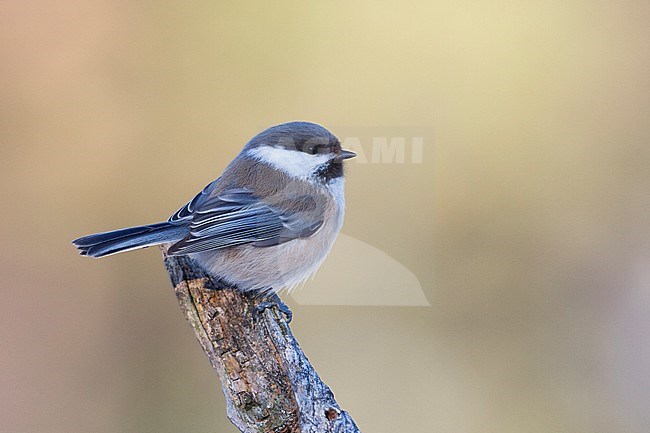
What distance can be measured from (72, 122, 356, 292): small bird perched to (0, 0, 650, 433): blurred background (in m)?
0.35

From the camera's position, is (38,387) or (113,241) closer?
(113,241)

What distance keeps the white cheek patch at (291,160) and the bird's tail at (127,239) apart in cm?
26

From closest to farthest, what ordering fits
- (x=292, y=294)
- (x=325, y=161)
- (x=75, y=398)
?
(x=325, y=161)
(x=292, y=294)
(x=75, y=398)

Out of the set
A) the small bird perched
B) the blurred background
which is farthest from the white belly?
the blurred background

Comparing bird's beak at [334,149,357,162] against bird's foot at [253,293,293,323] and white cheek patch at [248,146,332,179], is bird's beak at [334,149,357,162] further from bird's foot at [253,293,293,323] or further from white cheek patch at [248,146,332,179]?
bird's foot at [253,293,293,323]

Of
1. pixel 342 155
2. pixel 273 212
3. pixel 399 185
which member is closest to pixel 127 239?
pixel 273 212

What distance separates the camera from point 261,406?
53.9 inches

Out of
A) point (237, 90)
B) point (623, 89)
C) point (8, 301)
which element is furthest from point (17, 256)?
point (623, 89)

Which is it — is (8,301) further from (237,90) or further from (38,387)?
(237,90)

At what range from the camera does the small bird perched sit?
158 centimetres

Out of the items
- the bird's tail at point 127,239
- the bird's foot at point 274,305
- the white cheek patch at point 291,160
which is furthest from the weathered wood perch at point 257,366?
the white cheek patch at point 291,160

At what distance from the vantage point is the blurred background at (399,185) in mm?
2090

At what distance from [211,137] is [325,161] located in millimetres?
734

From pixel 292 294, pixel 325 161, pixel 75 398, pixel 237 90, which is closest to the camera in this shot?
pixel 325 161
